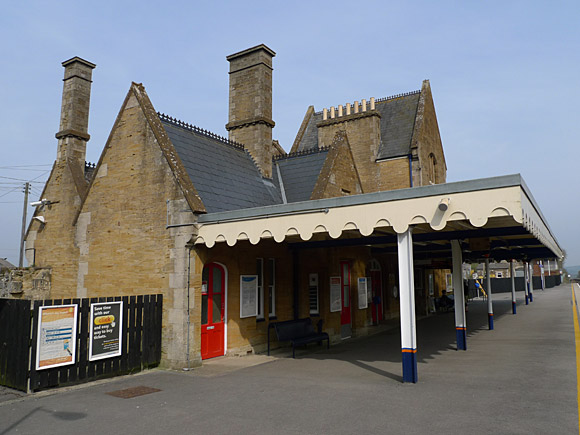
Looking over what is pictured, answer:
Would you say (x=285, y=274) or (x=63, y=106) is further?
(x=63, y=106)

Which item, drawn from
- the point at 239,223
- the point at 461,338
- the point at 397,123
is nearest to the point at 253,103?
the point at 239,223

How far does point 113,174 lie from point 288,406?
30.5 ft

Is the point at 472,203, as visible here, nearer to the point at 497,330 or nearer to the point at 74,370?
the point at 74,370

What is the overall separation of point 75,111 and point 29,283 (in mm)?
7691

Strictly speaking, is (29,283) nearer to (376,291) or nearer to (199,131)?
(199,131)

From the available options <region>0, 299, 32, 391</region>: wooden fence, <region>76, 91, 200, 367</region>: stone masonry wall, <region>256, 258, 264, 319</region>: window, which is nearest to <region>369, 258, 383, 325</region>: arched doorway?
<region>256, 258, 264, 319</region>: window

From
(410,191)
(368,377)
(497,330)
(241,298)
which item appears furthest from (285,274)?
(497,330)

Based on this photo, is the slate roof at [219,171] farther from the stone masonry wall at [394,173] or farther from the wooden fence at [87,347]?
the stone masonry wall at [394,173]

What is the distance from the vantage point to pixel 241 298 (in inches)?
503

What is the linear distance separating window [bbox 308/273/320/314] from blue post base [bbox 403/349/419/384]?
7.17 meters

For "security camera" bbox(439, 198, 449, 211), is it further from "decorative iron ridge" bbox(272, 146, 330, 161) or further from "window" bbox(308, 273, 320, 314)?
"decorative iron ridge" bbox(272, 146, 330, 161)

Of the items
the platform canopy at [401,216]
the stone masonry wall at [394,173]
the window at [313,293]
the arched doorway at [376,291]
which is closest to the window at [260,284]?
the window at [313,293]

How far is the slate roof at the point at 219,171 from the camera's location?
12790 mm

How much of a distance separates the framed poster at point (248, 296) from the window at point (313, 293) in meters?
2.84
